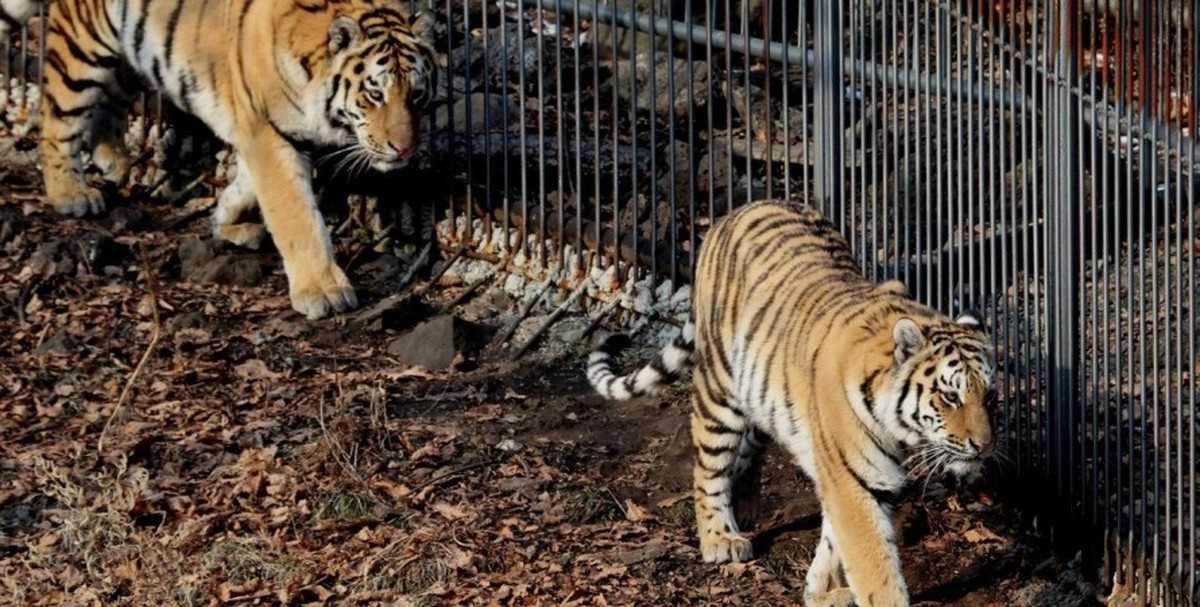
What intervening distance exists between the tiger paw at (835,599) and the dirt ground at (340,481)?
0.16 metres

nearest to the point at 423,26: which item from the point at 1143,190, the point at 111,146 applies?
the point at 111,146

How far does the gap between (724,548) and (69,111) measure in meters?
4.21

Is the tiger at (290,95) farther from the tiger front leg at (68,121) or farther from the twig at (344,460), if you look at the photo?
the twig at (344,460)

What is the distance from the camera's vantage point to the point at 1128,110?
254 inches

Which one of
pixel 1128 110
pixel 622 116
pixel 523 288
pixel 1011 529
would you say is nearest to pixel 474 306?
pixel 523 288

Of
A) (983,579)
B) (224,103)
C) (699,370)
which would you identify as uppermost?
(224,103)

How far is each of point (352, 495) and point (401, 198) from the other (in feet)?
8.18

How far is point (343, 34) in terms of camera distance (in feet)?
28.3

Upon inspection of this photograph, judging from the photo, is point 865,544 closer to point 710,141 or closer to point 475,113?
point 710,141

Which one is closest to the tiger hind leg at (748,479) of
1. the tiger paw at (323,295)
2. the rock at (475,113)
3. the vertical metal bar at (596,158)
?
the vertical metal bar at (596,158)

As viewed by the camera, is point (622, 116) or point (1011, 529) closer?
point (1011, 529)

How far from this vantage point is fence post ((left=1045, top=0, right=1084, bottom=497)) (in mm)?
6617

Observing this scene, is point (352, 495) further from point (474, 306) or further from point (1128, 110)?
point (1128, 110)

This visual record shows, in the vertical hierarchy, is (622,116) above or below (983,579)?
above
